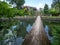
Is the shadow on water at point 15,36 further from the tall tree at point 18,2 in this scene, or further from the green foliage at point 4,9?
the tall tree at point 18,2

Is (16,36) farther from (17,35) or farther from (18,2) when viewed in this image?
(18,2)

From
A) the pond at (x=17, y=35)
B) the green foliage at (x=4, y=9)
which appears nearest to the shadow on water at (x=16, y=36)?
the pond at (x=17, y=35)

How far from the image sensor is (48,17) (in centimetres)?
691

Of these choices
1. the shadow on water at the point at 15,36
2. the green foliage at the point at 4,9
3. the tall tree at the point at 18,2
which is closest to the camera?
the shadow on water at the point at 15,36

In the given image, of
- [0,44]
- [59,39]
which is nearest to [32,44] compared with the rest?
[59,39]

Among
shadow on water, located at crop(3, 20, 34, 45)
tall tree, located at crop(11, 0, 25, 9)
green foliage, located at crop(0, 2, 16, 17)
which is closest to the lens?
shadow on water, located at crop(3, 20, 34, 45)

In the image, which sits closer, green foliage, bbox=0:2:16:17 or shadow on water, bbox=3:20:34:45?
shadow on water, bbox=3:20:34:45

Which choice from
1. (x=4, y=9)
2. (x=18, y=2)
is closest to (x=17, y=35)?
(x=4, y=9)

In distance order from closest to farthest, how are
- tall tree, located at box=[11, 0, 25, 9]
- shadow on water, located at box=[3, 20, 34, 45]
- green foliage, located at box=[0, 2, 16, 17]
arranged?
shadow on water, located at box=[3, 20, 34, 45]
green foliage, located at box=[0, 2, 16, 17]
tall tree, located at box=[11, 0, 25, 9]

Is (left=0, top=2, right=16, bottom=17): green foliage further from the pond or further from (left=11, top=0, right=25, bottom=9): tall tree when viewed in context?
(left=11, top=0, right=25, bottom=9): tall tree

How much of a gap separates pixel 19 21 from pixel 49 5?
1612 mm

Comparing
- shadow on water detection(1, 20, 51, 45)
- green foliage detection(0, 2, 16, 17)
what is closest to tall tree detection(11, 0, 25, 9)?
green foliage detection(0, 2, 16, 17)

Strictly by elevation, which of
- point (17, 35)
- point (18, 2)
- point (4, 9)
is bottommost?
point (17, 35)

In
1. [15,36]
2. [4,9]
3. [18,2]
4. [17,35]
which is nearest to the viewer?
[15,36]
